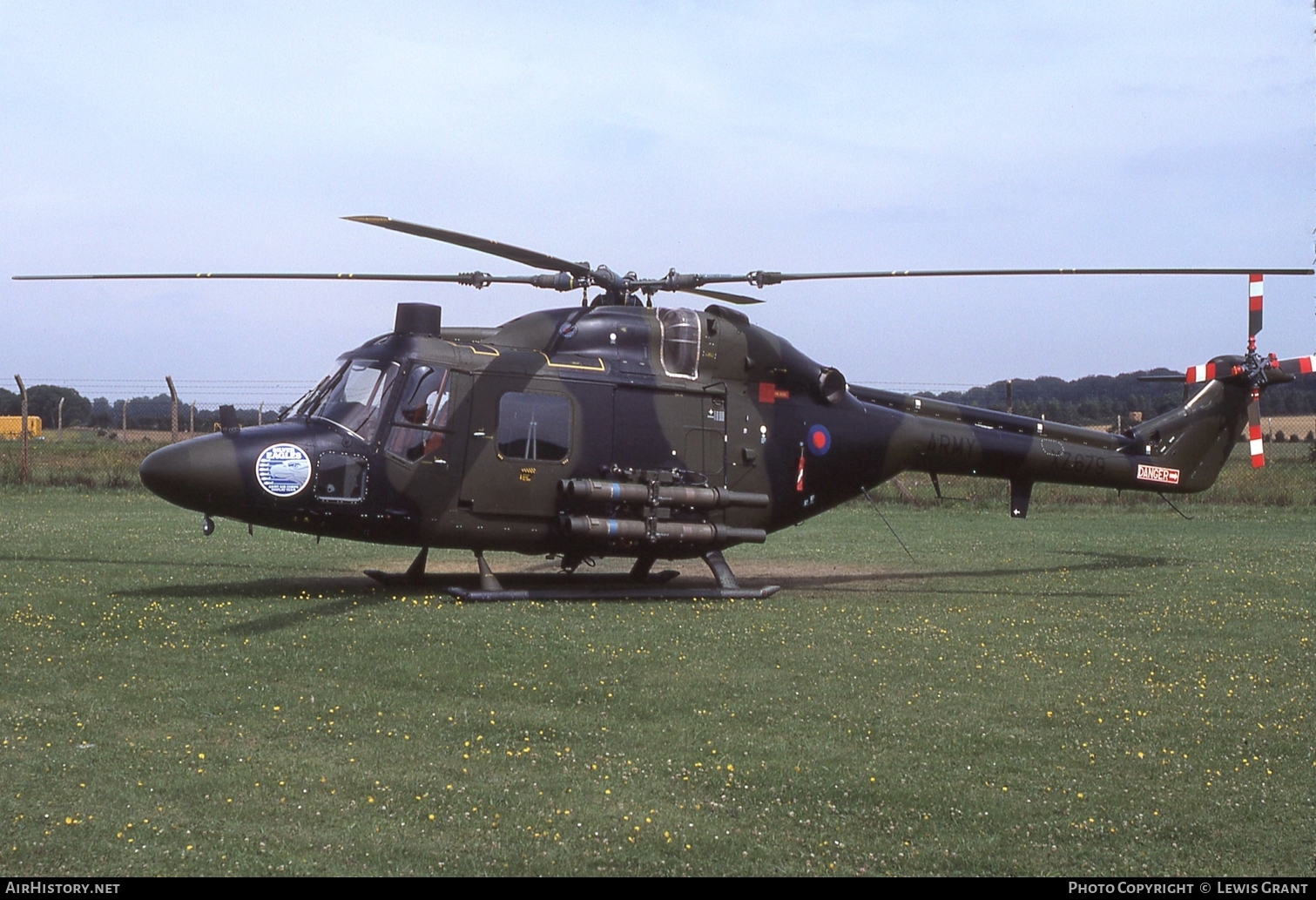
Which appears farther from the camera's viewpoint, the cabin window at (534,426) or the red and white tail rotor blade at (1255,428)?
the red and white tail rotor blade at (1255,428)

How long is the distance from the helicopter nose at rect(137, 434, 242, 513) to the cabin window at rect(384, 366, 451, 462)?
1.59 metres

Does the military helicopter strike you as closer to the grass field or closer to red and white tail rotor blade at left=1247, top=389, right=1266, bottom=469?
the grass field

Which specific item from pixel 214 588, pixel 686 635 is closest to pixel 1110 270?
pixel 686 635

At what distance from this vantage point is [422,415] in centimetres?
1305

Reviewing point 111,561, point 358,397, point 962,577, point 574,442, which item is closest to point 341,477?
point 358,397

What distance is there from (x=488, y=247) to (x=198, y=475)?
3673 mm

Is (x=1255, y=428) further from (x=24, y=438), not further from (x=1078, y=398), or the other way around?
(x=24, y=438)

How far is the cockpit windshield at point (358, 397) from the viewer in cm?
1292

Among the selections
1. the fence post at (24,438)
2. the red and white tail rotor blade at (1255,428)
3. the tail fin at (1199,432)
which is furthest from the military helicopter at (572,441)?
the fence post at (24,438)

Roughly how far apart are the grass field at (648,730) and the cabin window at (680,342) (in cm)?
281

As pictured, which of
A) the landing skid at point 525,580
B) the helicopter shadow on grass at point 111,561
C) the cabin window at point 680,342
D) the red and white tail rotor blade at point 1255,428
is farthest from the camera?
the red and white tail rotor blade at point 1255,428

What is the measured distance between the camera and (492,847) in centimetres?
597

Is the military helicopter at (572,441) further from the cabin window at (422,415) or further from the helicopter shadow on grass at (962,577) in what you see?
the helicopter shadow on grass at (962,577)

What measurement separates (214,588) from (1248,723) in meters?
10.3
